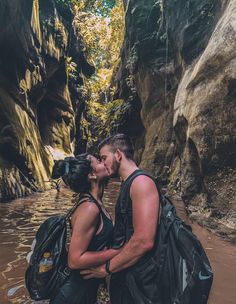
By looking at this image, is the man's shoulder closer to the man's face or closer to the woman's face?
the man's face

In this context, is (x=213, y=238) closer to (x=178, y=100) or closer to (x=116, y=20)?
(x=178, y=100)

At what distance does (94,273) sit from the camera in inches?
102

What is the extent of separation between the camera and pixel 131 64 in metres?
19.5

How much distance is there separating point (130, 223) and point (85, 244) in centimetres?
35

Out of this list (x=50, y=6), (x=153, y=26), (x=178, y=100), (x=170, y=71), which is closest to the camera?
(x=178, y=100)

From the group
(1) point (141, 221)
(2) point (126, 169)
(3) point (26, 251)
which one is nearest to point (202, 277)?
(1) point (141, 221)

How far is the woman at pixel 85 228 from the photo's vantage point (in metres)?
2.56

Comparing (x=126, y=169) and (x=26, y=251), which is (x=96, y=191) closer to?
(x=126, y=169)

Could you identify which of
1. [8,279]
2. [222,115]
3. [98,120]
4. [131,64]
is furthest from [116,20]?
[8,279]

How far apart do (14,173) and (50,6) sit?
39.2 feet

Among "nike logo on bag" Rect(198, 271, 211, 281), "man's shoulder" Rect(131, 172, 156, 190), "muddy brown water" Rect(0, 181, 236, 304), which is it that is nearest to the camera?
"nike logo on bag" Rect(198, 271, 211, 281)

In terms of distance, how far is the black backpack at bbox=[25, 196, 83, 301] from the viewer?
8.45 feet

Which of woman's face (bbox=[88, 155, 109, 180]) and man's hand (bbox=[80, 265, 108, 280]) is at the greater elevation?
woman's face (bbox=[88, 155, 109, 180])

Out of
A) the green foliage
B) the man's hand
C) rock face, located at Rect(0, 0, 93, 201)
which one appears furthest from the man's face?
the green foliage
